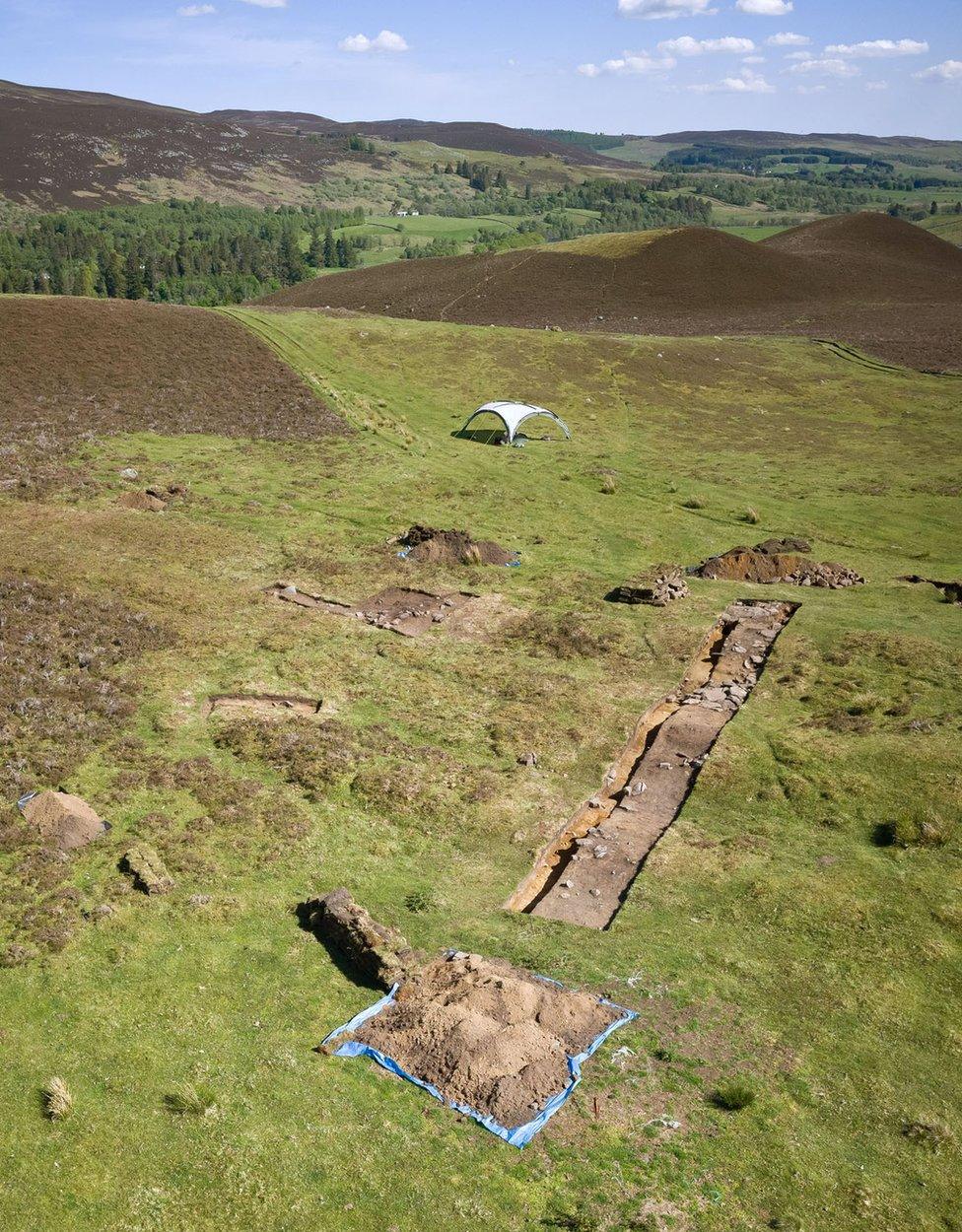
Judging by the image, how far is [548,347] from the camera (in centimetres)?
7881

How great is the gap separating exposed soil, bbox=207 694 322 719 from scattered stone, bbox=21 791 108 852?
20.4 feet

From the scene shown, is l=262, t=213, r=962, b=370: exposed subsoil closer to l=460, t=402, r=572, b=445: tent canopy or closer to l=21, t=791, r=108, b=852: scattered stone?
l=460, t=402, r=572, b=445: tent canopy

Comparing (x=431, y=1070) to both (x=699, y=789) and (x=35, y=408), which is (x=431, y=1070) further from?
(x=35, y=408)

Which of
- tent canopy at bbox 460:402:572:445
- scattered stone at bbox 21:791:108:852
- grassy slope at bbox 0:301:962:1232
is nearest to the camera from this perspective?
grassy slope at bbox 0:301:962:1232

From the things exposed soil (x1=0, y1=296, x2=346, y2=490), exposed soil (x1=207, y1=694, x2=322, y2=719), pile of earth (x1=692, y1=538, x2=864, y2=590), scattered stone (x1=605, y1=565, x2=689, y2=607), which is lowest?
exposed soil (x1=207, y1=694, x2=322, y2=719)

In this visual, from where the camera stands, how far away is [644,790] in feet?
79.0

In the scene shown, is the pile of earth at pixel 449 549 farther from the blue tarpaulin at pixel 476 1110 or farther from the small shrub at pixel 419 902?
the blue tarpaulin at pixel 476 1110

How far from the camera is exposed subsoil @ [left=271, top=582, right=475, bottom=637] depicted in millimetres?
33844

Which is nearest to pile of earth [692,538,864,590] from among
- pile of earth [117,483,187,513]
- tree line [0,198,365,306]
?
pile of earth [117,483,187,513]

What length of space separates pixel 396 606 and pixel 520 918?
18261 mm

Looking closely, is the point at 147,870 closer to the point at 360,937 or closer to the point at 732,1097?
the point at 360,937

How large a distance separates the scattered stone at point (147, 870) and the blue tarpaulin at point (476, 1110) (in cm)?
536

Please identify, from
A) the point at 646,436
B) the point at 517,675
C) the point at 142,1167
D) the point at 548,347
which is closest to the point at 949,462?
the point at 646,436

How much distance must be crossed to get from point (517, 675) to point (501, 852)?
9.44 metres
